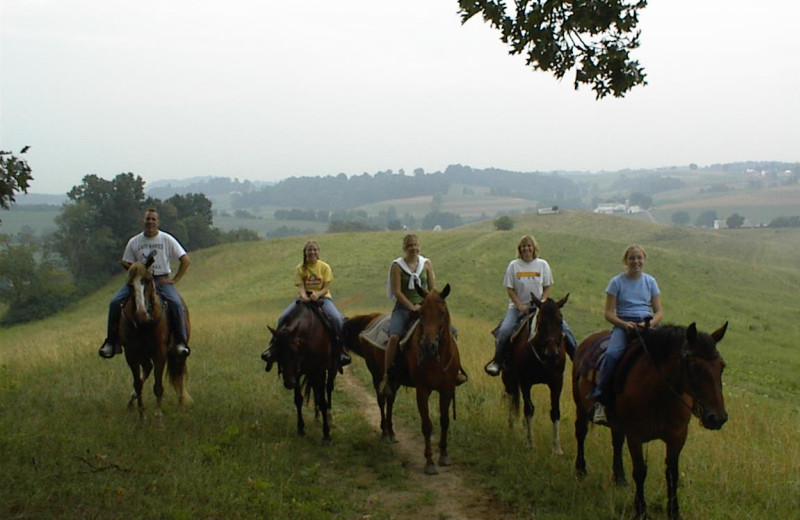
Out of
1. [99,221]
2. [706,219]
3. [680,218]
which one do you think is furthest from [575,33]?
[680,218]

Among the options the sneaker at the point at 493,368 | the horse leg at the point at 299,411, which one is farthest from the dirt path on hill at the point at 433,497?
the horse leg at the point at 299,411

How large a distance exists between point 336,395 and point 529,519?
6989 mm

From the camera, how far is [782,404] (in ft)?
58.5

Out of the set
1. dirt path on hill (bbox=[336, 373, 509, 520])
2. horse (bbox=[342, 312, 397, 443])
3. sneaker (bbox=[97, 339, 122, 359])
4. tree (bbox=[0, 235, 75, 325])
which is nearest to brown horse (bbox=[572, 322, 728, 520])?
dirt path on hill (bbox=[336, 373, 509, 520])

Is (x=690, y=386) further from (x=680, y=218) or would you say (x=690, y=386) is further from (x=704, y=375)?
(x=680, y=218)

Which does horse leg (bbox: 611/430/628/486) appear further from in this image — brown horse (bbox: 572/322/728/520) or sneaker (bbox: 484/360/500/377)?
sneaker (bbox: 484/360/500/377)

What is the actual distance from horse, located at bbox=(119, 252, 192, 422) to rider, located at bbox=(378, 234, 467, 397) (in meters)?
3.32

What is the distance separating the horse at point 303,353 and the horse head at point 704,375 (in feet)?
16.8

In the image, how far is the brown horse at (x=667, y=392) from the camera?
596cm

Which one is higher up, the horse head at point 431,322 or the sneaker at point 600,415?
the horse head at point 431,322

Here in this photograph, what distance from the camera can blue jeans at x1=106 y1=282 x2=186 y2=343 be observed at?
388 inches

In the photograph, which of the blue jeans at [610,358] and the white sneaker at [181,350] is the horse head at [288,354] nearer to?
the white sneaker at [181,350]

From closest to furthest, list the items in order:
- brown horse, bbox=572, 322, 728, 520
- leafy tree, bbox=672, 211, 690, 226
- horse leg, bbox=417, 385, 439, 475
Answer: brown horse, bbox=572, 322, 728, 520
horse leg, bbox=417, 385, 439, 475
leafy tree, bbox=672, 211, 690, 226

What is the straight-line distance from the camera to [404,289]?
927cm
